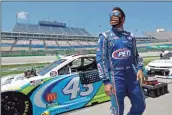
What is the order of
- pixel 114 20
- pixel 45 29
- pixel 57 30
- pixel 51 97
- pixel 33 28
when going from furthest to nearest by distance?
pixel 57 30
pixel 45 29
pixel 33 28
pixel 51 97
pixel 114 20

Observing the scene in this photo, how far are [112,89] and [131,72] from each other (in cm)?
34

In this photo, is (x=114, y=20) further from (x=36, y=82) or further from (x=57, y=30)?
(x=57, y=30)

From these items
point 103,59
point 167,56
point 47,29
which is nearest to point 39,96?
point 103,59

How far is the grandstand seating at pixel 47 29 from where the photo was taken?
282ft

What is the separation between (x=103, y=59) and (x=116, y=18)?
56 centimetres

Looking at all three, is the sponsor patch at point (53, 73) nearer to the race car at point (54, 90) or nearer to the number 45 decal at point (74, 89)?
the race car at point (54, 90)

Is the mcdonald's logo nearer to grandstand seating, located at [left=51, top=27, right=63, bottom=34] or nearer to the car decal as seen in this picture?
the car decal

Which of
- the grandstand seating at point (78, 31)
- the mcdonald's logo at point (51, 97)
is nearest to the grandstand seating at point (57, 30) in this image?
the grandstand seating at point (78, 31)

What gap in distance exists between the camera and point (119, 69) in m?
2.93

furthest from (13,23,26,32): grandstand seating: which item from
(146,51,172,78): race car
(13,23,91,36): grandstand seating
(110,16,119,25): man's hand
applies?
(110,16,119,25): man's hand

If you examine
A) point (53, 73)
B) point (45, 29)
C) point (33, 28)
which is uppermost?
point (33, 28)

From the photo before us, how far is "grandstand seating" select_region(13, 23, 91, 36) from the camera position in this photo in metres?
86.1

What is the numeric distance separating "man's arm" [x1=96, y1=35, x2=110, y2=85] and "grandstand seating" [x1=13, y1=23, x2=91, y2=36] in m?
83.3

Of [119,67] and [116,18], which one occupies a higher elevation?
[116,18]
